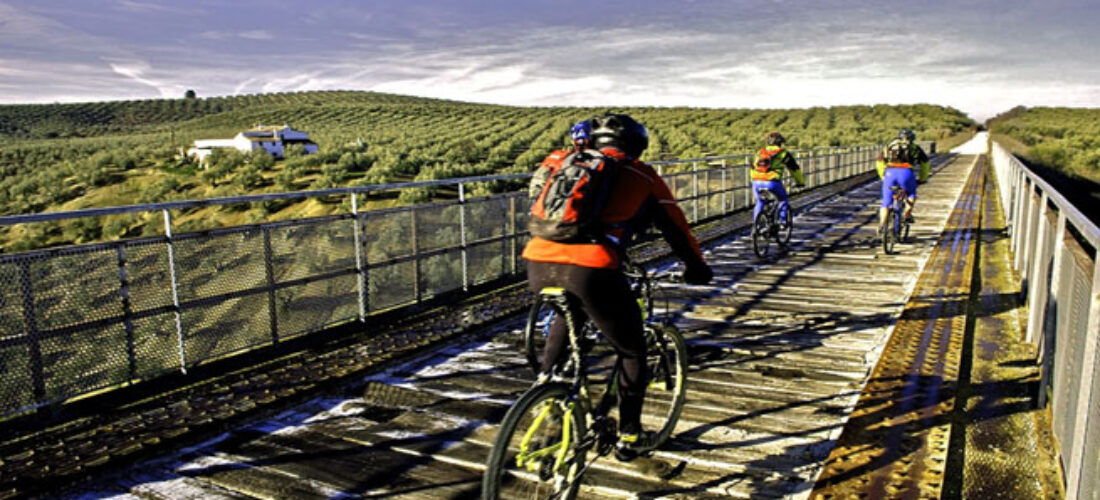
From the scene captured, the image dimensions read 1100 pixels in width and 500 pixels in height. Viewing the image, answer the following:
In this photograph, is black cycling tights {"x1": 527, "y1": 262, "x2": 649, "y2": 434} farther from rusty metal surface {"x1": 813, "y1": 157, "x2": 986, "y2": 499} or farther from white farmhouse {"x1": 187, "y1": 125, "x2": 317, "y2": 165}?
white farmhouse {"x1": 187, "y1": 125, "x2": 317, "y2": 165}

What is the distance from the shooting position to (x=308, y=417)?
5375 mm

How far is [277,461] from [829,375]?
165 inches

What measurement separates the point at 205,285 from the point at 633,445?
4077 mm

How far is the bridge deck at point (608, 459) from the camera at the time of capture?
4250mm

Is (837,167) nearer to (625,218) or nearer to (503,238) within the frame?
(503,238)

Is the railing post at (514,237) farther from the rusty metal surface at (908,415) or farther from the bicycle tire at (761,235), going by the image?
the rusty metal surface at (908,415)

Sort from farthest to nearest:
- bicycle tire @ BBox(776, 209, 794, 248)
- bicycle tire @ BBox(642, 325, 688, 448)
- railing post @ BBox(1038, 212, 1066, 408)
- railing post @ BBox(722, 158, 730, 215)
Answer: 1. railing post @ BBox(722, 158, 730, 215)
2. bicycle tire @ BBox(776, 209, 794, 248)
3. railing post @ BBox(1038, 212, 1066, 408)
4. bicycle tire @ BBox(642, 325, 688, 448)

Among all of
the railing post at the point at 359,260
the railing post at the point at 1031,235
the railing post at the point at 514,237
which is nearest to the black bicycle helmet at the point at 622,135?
the railing post at the point at 359,260

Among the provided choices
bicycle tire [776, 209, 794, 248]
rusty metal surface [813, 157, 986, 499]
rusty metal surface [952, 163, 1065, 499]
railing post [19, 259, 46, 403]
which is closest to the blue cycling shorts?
bicycle tire [776, 209, 794, 248]

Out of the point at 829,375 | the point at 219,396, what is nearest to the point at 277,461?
the point at 219,396

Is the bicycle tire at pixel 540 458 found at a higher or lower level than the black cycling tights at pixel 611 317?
lower

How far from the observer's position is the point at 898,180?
42.4 ft

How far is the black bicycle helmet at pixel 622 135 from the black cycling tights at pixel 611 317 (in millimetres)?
647

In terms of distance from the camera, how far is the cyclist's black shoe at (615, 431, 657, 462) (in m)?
4.05
